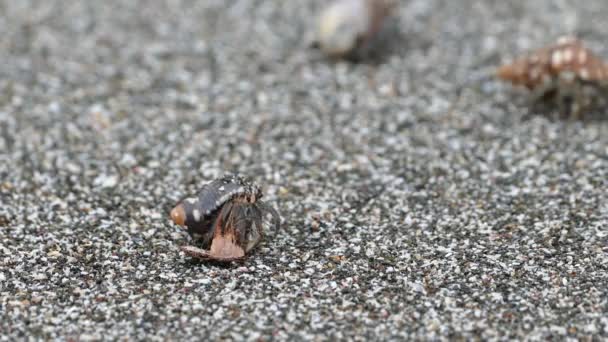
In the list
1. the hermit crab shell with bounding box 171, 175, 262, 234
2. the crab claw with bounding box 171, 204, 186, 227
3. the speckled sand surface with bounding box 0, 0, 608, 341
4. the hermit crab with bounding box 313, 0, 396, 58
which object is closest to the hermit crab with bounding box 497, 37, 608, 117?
the speckled sand surface with bounding box 0, 0, 608, 341

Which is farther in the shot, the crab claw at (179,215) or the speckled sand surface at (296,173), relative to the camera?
the crab claw at (179,215)

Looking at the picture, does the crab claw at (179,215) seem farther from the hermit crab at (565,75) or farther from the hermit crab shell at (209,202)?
the hermit crab at (565,75)

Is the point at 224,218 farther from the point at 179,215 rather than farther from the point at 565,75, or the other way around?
the point at 565,75

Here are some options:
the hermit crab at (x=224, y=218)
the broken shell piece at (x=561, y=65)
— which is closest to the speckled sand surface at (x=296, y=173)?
the hermit crab at (x=224, y=218)

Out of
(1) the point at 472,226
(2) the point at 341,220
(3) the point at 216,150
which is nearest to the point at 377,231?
(2) the point at 341,220

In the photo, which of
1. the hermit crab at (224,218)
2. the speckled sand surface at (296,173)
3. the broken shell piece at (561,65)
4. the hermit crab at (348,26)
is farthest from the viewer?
the hermit crab at (348,26)
